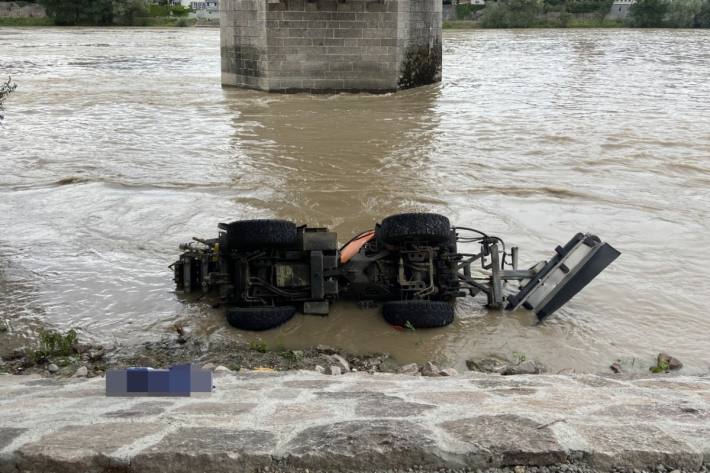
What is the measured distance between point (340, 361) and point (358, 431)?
11.1 feet

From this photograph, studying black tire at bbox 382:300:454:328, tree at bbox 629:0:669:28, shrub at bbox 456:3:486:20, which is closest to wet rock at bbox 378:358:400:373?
black tire at bbox 382:300:454:328

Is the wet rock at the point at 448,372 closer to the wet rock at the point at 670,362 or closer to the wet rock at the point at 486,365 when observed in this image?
the wet rock at the point at 486,365

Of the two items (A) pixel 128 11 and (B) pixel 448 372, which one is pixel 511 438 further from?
(A) pixel 128 11

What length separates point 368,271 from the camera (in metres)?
7.06

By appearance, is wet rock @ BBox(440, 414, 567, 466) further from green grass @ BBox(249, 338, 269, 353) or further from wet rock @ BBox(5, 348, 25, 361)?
wet rock @ BBox(5, 348, 25, 361)

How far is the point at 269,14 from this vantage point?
24.9m

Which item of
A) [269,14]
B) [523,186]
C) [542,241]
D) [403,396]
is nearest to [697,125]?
[523,186]

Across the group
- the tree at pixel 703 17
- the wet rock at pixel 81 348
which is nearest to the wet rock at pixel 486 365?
the wet rock at pixel 81 348

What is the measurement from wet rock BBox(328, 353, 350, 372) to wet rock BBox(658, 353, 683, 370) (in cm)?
248

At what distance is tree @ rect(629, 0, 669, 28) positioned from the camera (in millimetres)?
71250

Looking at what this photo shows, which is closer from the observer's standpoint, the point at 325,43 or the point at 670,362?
the point at 670,362

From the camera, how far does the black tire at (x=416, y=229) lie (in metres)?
6.69

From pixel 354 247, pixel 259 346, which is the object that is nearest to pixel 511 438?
pixel 259 346

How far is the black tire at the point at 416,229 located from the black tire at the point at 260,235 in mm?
823
